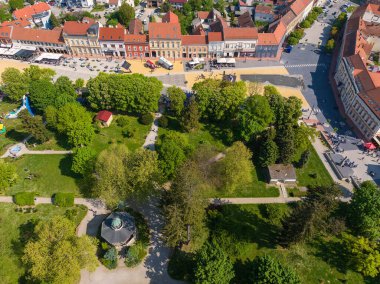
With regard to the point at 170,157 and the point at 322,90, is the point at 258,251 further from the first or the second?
the point at 322,90

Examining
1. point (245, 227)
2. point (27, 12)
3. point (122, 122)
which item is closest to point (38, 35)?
point (27, 12)

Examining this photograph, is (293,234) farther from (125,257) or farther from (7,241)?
(7,241)

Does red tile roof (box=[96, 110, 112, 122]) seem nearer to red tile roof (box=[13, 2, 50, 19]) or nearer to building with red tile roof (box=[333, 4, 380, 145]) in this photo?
building with red tile roof (box=[333, 4, 380, 145])

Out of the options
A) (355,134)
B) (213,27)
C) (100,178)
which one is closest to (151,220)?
(100,178)

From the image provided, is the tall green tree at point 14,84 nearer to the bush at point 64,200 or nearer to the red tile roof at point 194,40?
the bush at point 64,200

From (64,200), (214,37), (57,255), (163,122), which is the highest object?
(214,37)

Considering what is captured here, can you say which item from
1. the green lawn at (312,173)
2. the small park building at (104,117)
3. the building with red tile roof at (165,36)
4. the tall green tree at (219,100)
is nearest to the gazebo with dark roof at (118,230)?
the small park building at (104,117)
